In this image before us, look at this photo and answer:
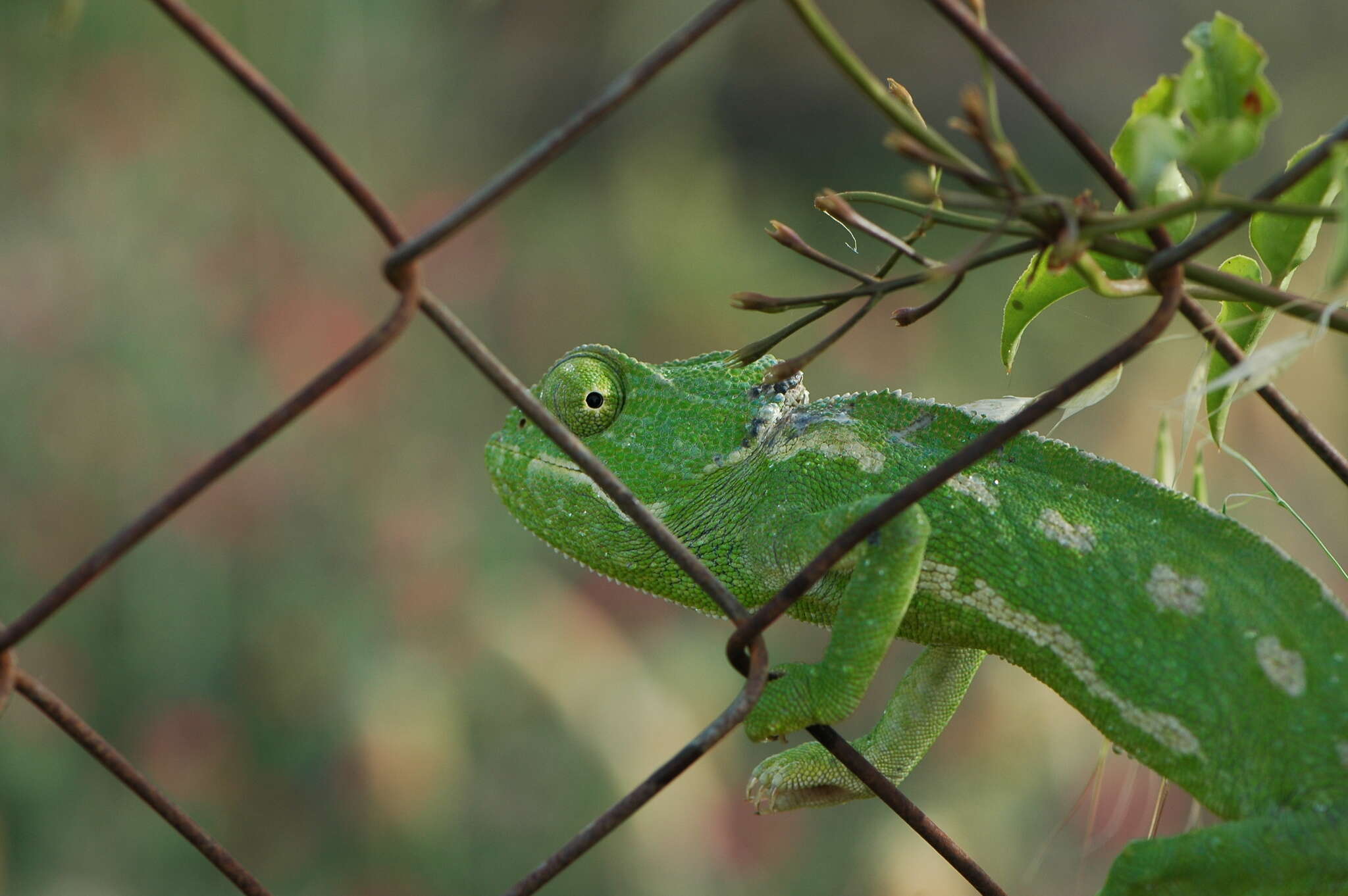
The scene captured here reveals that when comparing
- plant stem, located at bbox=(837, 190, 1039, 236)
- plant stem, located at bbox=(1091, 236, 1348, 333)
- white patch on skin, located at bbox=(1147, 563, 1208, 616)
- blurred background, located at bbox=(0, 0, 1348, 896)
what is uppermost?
blurred background, located at bbox=(0, 0, 1348, 896)

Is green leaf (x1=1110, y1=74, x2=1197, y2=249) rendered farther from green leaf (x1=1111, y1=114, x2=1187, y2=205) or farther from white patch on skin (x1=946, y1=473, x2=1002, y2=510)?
white patch on skin (x1=946, y1=473, x2=1002, y2=510)

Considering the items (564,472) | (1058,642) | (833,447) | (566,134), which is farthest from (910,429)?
(566,134)

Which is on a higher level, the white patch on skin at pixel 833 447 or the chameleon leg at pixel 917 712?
the white patch on skin at pixel 833 447

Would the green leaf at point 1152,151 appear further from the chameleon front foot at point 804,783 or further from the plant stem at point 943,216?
the chameleon front foot at point 804,783

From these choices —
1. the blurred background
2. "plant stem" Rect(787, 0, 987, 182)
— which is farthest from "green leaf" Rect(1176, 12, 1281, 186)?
the blurred background

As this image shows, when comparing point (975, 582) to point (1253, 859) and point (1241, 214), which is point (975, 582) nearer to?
point (1253, 859)

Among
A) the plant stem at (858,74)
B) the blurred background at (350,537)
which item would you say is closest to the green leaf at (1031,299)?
the plant stem at (858,74)

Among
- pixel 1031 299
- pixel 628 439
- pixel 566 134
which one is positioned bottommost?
pixel 1031 299
